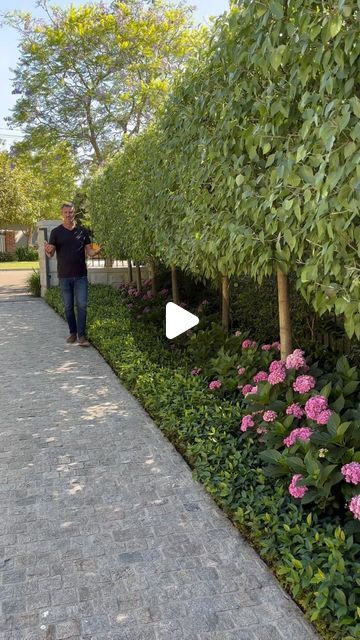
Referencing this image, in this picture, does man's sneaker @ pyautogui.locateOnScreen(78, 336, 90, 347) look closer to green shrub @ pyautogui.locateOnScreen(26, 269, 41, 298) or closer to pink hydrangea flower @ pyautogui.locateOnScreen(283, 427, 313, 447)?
pink hydrangea flower @ pyautogui.locateOnScreen(283, 427, 313, 447)

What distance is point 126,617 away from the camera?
7.26 ft

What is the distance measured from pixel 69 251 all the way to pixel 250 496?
499cm

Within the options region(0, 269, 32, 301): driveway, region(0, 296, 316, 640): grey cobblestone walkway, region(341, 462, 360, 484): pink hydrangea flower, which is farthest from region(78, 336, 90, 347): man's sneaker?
region(0, 269, 32, 301): driveway

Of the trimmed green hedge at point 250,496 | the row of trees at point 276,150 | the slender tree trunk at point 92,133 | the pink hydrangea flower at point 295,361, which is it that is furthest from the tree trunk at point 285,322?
the slender tree trunk at point 92,133

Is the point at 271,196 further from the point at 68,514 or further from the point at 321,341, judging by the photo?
the point at 321,341

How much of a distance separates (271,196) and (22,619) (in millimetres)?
2148

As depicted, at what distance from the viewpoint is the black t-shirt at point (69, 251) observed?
23.6 ft

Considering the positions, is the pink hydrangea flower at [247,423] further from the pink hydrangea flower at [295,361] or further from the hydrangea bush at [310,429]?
the pink hydrangea flower at [295,361]

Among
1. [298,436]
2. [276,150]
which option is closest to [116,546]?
[298,436]

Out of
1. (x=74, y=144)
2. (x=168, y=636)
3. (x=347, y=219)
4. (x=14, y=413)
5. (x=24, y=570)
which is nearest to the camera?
(x=168, y=636)

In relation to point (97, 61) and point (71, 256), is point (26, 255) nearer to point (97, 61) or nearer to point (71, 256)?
point (97, 61)

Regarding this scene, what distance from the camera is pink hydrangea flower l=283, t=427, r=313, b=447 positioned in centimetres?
284

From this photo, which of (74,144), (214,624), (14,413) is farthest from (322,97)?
(74,144)

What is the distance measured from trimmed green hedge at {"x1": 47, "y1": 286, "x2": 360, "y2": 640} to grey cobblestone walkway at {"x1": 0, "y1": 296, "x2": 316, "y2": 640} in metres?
0.09
